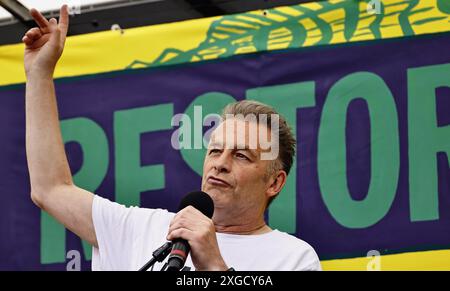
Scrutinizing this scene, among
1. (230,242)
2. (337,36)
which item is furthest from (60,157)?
(337,36)

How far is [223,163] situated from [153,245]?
1.06ft

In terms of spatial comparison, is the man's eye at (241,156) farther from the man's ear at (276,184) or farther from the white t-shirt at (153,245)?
the white t-shirt at (153,245)

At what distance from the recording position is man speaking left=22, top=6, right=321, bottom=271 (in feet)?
7.43

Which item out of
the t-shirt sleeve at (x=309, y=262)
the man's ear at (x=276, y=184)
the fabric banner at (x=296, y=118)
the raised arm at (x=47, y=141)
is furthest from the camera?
the fabric banner at (x=296, y=118)

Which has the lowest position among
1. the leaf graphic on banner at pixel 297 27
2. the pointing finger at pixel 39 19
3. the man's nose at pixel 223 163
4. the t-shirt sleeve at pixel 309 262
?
the t-shirt sleeve at pixel 309 262

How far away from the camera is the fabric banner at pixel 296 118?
330 centimetres

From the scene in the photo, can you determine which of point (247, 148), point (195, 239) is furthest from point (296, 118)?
point (195, 239)

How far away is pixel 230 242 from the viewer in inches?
90.6

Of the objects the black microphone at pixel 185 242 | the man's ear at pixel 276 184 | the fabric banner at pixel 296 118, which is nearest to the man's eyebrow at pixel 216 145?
the man's ear at pixel 276 184

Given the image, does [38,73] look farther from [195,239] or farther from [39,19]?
[195,239]

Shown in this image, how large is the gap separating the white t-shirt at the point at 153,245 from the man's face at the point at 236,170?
106 mm

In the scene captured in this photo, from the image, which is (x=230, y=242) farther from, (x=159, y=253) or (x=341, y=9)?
(x=341, y=9)

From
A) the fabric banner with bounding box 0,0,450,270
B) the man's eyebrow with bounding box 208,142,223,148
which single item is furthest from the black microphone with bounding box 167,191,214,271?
the fabric banner with bounding box 0,0,450,270
